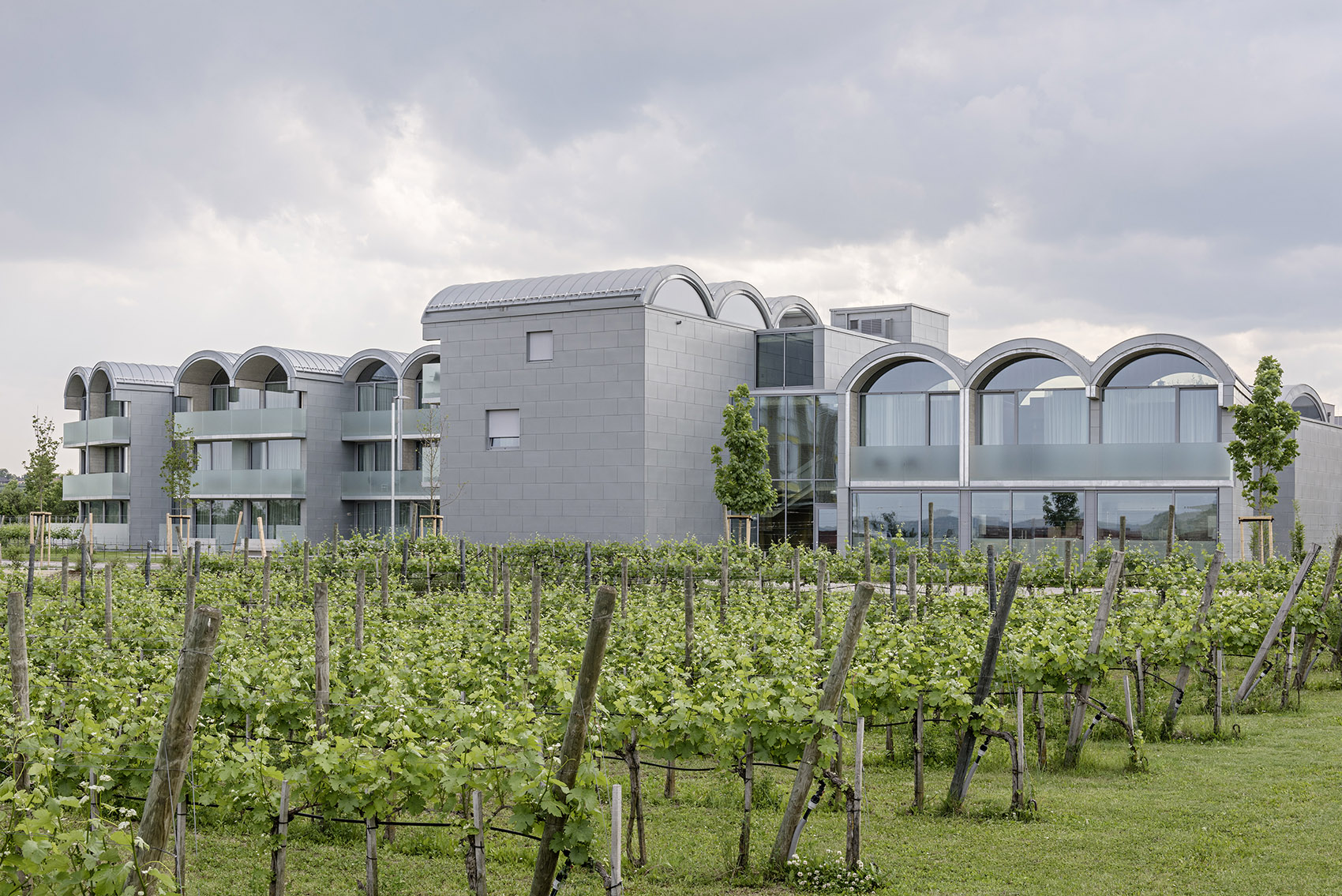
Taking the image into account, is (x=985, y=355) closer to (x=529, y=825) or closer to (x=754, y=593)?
(x=754, y=593)

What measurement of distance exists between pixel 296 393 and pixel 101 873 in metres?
40.9

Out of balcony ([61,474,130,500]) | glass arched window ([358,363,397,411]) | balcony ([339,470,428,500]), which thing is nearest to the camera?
balcony ([339,470,428,500])

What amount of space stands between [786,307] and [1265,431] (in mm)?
15482

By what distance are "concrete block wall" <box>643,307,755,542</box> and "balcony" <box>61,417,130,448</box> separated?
25.0m

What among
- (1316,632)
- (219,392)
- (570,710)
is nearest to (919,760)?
(570,710)

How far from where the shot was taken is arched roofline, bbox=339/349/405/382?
42656mm

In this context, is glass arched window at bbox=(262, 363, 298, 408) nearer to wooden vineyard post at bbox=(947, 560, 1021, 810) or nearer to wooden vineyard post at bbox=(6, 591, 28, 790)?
wooden vineyard post at bbox=(6, 591, 28, 790)

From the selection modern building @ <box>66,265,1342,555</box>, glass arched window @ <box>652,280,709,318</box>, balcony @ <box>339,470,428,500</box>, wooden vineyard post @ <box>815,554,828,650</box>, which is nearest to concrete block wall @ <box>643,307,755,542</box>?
modern building @ <box>66,265,1342,555</box>

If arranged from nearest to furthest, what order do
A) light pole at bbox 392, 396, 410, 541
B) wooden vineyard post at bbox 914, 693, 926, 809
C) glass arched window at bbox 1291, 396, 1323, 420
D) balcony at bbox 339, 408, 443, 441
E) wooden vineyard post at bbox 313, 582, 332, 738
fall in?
wooden vineyard post at bbox 313, 582, 332, 738, wooden vineyard post at bbox 914, 693, 926, 809, glass arched window at bbox 1291, 396, 1323, 420, balcony at bbox 339, 408, 443, 441, light pole at bbox 392, 396, 410, 541

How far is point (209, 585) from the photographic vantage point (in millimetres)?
20516

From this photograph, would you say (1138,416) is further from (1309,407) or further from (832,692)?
(832,692)

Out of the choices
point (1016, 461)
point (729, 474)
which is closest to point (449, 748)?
point (729, 474)

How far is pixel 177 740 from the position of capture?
492cm

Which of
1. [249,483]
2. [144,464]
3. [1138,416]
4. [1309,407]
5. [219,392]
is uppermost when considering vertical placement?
[219,392]
